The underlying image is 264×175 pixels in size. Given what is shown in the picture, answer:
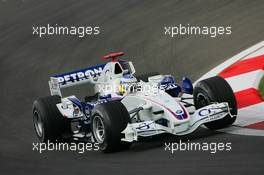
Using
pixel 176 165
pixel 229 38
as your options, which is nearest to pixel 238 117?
pixel 176 165

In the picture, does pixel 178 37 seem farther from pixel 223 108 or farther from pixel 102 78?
pixel 223 108

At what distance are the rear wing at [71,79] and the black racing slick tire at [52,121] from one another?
554mm

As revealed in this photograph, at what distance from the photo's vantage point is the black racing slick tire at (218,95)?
14227mm

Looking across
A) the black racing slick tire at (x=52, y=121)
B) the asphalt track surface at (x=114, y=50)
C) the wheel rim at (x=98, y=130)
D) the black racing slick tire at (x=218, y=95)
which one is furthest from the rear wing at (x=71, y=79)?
the black racing slick tire at (x=218, y=95)

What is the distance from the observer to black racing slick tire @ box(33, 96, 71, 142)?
15037mm

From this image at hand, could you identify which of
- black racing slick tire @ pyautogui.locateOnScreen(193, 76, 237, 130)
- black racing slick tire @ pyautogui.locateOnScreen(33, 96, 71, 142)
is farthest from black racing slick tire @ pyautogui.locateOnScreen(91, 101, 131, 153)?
black racing slick tire @ pyautogui.locateOnScreen(193, 76, 237, 130)

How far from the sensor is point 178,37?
20625 mm

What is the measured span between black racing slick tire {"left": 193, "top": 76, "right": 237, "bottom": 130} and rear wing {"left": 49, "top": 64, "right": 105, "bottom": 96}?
92.3 inches

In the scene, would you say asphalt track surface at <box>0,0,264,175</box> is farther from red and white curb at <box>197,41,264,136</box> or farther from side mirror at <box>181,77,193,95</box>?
side mirror at <box>181,77,193,95</box>

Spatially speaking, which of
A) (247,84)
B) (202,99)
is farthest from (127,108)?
(247,84)

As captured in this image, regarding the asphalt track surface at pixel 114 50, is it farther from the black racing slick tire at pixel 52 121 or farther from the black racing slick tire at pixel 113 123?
the black racing slick tire at pixel 52 121

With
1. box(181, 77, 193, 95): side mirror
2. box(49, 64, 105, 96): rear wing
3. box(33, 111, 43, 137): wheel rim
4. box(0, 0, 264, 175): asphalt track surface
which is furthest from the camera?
box(49, 64, 105, 96): rear wing

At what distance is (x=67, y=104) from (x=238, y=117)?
121 inches

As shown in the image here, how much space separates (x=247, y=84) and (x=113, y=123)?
404 cm
